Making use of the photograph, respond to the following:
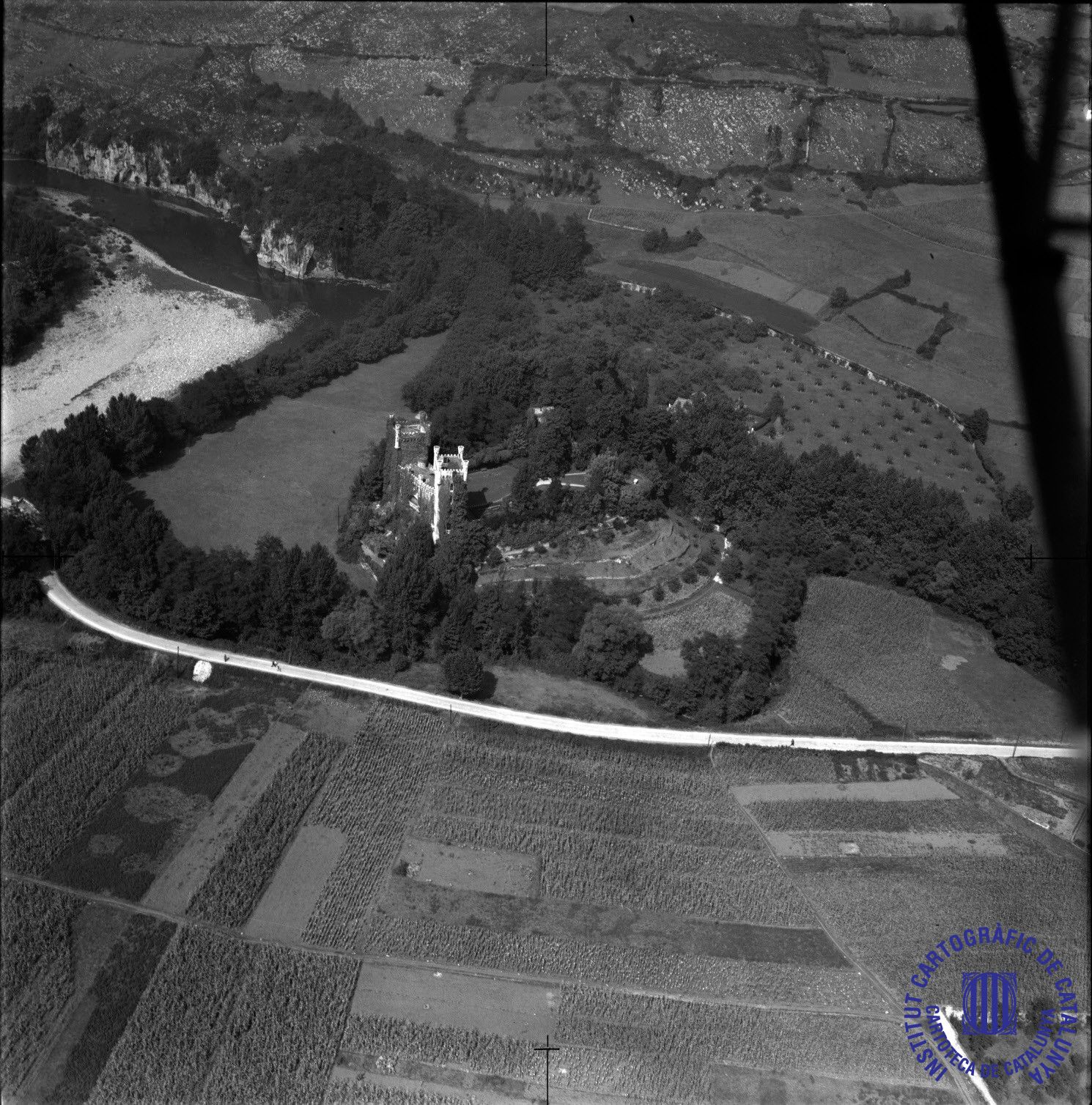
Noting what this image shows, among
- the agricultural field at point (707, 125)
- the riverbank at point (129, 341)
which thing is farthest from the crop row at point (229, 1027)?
the agricultural field at point (707, 125)

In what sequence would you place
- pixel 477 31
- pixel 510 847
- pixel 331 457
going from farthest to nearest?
pixel 477 31 < pixel 331 457 < pixel 510 847

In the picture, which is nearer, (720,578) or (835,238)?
(720,578)

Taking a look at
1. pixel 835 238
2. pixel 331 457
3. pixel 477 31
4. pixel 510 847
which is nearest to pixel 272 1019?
pixel 510 847

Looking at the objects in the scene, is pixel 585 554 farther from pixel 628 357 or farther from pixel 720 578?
pixel 628 357

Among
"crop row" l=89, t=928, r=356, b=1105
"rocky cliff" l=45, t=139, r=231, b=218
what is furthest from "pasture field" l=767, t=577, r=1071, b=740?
"rocky cliff" l=45, t=139, r=231, b=218

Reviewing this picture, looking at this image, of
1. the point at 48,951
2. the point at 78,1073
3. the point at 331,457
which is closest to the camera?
the point at 78,1073

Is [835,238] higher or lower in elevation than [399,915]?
higher
